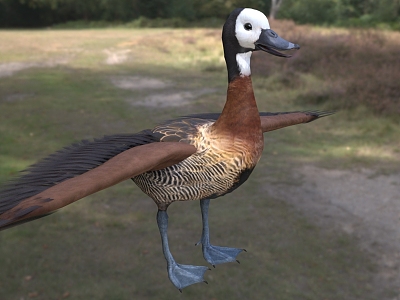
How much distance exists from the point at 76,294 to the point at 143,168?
3515 millimetres

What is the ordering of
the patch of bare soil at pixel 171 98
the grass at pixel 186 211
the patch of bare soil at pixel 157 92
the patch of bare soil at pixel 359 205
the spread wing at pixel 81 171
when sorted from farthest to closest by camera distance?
the patch of bare soil at pixel 157 92, the patch of bare soil at pixel 171 98, the patch of bare soil at pixel 359 205, the grass at pixel 186 211, the spread wing at pixel 81 171

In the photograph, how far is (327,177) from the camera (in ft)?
22.1

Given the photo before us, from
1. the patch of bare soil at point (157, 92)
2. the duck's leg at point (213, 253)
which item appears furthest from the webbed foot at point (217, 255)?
the patch of bare soil at point (157, 92)

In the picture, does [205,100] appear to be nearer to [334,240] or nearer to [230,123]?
[334,240]

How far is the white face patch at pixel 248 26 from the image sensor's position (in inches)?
38.0

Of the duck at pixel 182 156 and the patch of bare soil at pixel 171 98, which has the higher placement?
the duck at pixel 182 156

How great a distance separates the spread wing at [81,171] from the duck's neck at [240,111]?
0.10 m

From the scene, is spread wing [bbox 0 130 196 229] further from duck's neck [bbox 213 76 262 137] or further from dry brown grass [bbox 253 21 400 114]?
dry brown grass [bbox 253 21 400 114]

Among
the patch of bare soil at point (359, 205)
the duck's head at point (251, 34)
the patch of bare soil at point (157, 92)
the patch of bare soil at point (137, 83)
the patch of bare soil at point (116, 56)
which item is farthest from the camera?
the patch of bare soil at point (116, 56)

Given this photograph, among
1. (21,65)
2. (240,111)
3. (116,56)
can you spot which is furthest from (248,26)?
(116,56)

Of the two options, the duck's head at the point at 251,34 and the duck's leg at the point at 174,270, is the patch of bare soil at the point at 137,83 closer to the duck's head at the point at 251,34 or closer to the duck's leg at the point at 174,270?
the duck's leg at the point at 174,270

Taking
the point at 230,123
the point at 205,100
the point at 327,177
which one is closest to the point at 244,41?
the point at 230,123

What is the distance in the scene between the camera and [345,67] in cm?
1063

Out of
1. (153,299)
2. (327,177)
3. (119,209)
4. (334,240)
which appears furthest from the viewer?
(327,177)
